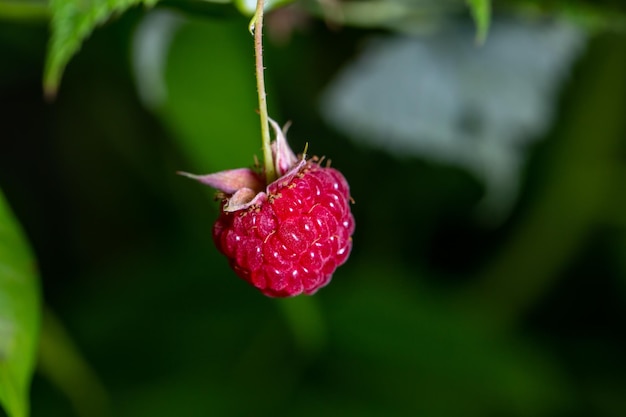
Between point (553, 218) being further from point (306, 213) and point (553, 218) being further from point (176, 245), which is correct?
point (306, 213)

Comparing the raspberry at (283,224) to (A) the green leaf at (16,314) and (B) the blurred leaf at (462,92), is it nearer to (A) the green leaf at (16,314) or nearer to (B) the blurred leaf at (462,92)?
(A) the green leaf at (16,314)

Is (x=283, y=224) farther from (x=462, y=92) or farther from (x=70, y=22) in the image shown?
(x=462, y=92)

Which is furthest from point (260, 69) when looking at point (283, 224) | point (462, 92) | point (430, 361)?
point (430, 361)

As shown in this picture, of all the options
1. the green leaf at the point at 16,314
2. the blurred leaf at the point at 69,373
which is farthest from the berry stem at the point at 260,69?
the blurred leaf at the point at 69,373

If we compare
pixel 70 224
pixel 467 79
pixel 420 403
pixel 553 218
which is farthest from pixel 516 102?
pixel 70 224

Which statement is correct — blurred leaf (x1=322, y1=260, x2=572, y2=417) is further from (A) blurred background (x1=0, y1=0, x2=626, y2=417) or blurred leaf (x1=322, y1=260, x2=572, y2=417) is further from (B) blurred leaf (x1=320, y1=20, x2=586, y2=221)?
(B) blurred leaf (x1=320, y1=20, x2=586, y2=221)
